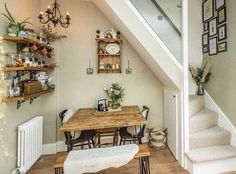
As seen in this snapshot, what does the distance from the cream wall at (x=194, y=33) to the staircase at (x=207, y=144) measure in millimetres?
820

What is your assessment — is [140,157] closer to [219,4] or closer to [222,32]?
[222,32]

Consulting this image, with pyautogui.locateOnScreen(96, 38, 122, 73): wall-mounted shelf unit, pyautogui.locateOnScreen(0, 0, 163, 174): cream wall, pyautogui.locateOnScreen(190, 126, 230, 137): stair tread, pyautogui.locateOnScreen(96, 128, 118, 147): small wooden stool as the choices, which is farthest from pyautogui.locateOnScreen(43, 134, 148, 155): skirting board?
pyautogui.locateOnScreen(190, 126, 230, 137): stair tread

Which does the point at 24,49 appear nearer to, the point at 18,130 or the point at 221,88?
the point at 18,130

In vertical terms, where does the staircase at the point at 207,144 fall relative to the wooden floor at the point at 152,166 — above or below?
above

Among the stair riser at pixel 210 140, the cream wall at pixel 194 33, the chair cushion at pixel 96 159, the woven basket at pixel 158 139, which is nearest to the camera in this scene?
the chair cushion at pixel 96 159

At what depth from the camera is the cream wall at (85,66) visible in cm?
337

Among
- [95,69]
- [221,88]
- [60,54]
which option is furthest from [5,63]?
[221,88]

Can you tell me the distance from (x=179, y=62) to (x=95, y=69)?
1.61 metres

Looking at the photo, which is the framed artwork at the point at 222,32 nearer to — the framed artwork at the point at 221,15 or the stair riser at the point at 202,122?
the framed artwork at the point at 221,15

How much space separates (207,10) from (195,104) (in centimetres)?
202

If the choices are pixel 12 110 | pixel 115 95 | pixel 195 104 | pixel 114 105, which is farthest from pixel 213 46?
pixel 12 110

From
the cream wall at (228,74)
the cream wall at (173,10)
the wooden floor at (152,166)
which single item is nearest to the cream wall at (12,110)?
the wooden floor at (152,166)

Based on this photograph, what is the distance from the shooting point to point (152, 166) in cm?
273

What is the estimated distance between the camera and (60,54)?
3.35 meters
